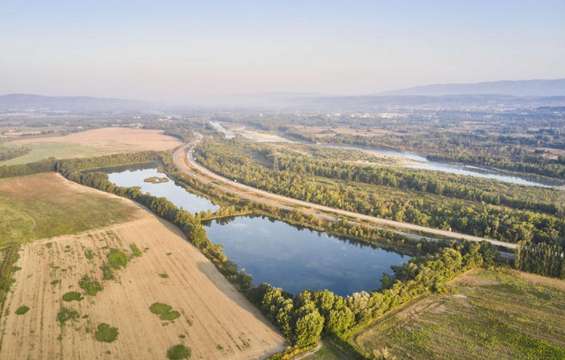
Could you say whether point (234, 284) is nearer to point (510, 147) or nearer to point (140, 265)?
point (140, 265)

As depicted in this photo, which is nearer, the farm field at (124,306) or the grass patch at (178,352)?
the grass patch at (178,352)

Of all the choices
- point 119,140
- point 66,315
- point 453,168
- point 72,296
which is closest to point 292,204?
point 72,296

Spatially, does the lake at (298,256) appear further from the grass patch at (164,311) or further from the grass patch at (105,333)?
the grass patch at (105,333)

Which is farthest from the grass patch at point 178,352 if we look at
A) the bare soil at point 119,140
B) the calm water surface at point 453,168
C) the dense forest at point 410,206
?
the bare soil at point 119,140

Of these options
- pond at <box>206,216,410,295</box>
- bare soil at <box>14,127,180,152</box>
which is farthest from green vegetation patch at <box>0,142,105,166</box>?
pond at <box>206,216,410,295</box>

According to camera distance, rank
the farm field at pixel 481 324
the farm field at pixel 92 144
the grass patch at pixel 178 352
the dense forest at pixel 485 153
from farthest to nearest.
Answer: the farm field at pixel 92 144 → the dense forest at pixel 485 153 → the farm field at pixel 481 324 → the grass patch at pixel 178 352
